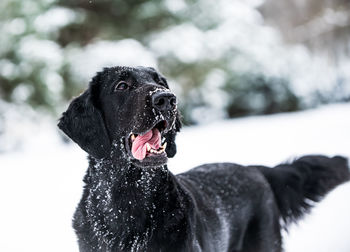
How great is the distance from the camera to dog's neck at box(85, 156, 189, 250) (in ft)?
8.38

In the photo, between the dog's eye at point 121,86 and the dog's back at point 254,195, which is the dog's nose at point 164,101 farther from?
the dog's back at point 254,195

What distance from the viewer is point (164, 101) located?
8.15 ft

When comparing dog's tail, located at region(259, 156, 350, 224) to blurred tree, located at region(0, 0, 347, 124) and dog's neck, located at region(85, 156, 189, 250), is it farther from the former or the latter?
blurred tree, located at region(0, 0, 347, 124)

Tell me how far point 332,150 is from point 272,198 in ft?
13.5

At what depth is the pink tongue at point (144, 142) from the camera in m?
2.55

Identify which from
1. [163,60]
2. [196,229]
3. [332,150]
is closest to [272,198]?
[196,229]

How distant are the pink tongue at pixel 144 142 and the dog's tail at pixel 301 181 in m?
1.51

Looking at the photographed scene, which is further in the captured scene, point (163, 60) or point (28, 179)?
point (163, 60)

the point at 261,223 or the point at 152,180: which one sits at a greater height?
the point at 152,180

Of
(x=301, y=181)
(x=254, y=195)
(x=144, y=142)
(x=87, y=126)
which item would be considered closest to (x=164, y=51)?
(x=301, y=181)

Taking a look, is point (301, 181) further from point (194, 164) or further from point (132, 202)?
point (194, 164)

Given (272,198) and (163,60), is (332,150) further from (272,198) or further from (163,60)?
(163,60)

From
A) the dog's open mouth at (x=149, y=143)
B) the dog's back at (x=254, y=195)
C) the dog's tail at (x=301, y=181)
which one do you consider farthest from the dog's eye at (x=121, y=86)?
the dog's tail at (x=301, y=181)

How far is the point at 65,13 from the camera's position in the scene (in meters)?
10.5
